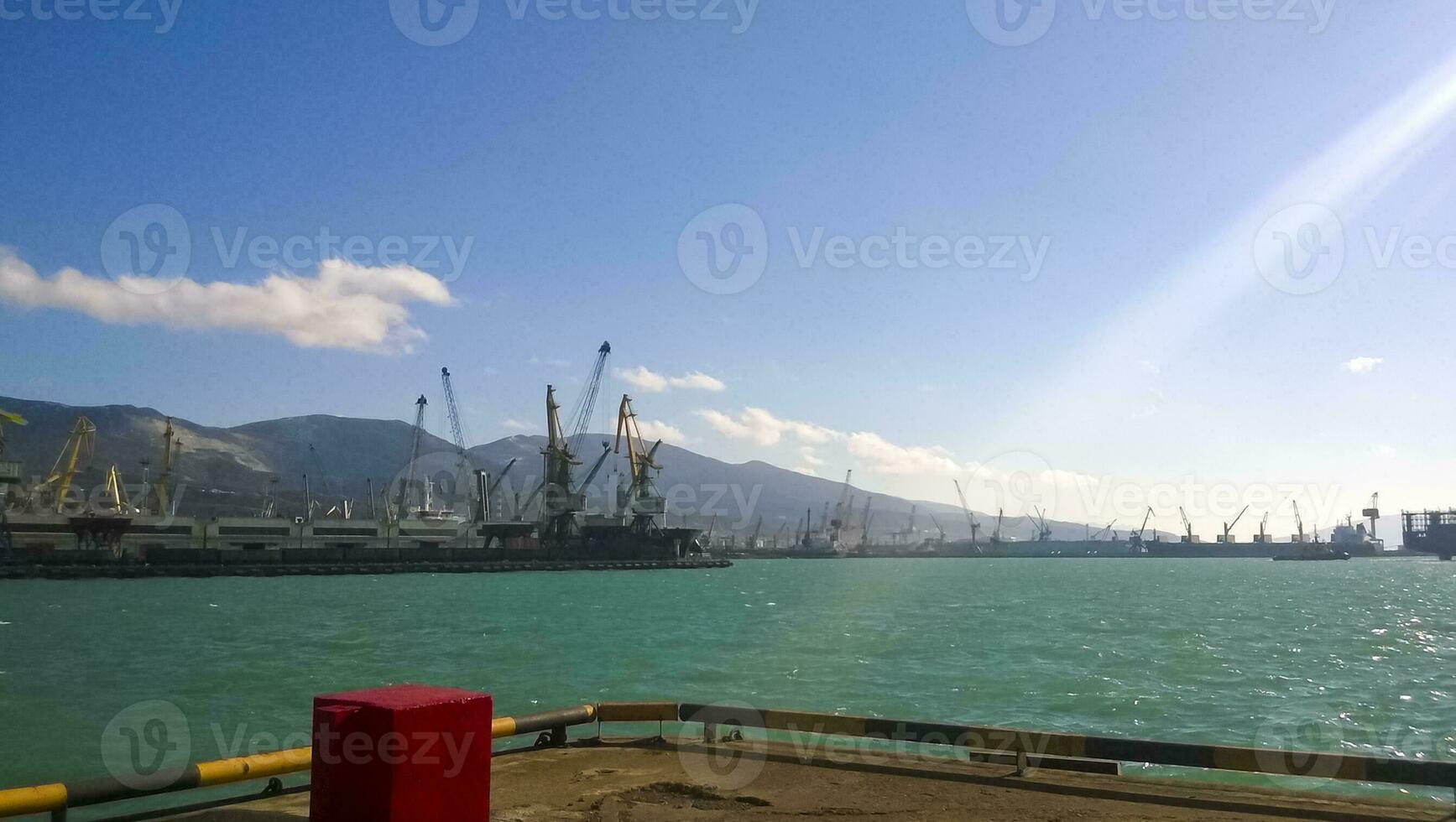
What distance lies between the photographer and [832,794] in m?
9.28

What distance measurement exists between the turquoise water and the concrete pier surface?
1001 cm

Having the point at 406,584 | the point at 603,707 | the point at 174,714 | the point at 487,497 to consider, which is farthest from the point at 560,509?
the point at 603,707

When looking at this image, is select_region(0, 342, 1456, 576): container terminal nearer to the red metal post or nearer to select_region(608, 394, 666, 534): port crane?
select_region(608, 394, 666, 534): port crane

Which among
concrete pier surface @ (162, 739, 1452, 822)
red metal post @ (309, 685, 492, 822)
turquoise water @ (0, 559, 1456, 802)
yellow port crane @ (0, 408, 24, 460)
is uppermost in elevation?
yellow port crane @ (0, 408, 24, 460)

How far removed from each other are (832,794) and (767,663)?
2536 cm

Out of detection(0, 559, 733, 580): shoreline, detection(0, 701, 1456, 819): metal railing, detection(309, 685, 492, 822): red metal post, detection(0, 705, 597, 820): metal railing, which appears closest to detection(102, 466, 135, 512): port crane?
detection(0, 559, 733, 580): shoreline

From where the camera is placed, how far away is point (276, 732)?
67.3ft

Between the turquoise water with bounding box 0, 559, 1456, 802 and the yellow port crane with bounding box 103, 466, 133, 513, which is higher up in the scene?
the yellow port crane with bounding box 103, 466, 133, 513

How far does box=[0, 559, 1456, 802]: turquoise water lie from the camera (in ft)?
74.8

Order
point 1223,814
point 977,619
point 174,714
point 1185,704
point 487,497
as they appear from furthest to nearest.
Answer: point 487,497, point 977,619, point 1185,704, point 174,714, point 1223,814

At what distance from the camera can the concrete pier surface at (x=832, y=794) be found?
8539 mm

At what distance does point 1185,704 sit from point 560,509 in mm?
134332

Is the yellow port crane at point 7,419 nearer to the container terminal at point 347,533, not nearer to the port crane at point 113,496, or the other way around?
the container terminal at point 347,533

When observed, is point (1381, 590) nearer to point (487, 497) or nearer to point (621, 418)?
point (621, 418)
